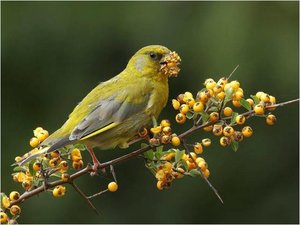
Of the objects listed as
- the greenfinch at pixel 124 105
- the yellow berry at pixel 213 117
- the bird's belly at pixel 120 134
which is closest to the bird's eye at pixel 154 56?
the greenfinch at pixel 124 105

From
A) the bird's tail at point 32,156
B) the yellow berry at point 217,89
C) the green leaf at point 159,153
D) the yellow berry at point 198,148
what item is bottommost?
the yellow berry at point 198,148

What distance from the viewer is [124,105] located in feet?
13.7

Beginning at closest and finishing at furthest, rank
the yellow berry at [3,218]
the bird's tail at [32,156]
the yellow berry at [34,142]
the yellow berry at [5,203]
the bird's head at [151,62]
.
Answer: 1. the yellow berry at [3,218]
2. the yellow berry at [5,203]
3. the bird's tail at [32,156]
4. the yellow berry at [34,142]
5. the bird's head at [151,62]

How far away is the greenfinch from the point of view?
394 cm

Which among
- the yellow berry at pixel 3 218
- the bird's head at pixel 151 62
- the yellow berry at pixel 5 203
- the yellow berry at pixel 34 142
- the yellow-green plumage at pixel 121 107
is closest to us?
the yellow berry at pixel 3 218

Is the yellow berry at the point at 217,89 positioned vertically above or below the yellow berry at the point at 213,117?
above

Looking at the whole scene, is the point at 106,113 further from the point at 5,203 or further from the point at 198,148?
the point at 5,203

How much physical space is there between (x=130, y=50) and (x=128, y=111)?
4175 mm

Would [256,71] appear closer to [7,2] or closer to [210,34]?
[210,34]

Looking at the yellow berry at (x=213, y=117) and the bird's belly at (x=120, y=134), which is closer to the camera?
the yellow berry at (x=213, y=117)

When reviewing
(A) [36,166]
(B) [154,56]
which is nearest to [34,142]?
(A) [36,166]

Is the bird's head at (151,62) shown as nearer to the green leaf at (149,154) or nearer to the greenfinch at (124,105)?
the greenfinch at (124,105)

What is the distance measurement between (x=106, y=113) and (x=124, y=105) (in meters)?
0.14

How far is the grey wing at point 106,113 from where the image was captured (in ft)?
12.9
